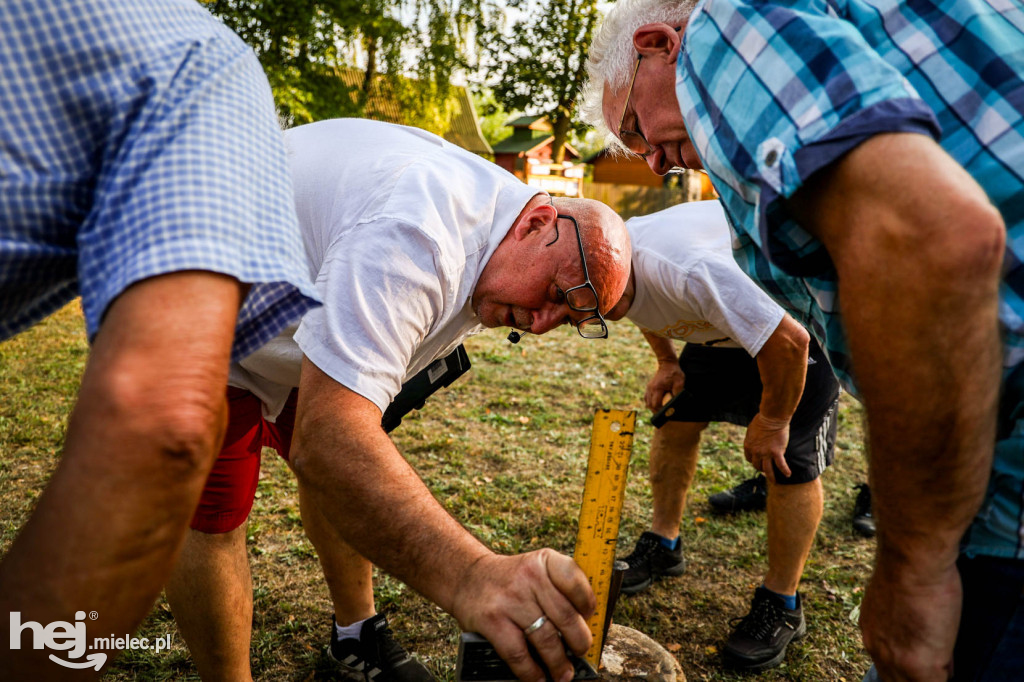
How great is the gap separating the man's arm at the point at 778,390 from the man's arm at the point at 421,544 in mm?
1798

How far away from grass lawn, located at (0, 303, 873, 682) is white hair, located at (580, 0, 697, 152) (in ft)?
8.12

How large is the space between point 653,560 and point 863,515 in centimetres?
153

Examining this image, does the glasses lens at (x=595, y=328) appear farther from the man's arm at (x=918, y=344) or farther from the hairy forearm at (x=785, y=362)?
the man's arm at (x=918, y=344)

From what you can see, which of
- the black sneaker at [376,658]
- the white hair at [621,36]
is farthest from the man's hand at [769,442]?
the black sneaker at [376,658]

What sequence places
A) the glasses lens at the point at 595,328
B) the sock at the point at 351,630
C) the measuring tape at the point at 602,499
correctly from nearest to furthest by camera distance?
the measuring tape at the point at 602,499, the glasses lens at the point at 595,328, the sock at the point at 351,630

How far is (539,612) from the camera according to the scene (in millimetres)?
1398

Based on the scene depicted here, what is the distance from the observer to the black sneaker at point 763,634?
3182 mm

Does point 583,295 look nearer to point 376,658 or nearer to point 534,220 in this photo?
point 534,220

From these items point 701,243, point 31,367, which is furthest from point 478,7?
point 701,243

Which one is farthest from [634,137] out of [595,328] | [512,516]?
[512,516]

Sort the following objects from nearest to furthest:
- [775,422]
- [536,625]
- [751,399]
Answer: [536,625] < [775,422] < [751,399]

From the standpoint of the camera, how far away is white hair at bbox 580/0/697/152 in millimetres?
1832

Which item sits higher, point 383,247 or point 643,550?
point 383,247

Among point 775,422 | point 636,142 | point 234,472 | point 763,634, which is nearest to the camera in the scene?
point 636,142
